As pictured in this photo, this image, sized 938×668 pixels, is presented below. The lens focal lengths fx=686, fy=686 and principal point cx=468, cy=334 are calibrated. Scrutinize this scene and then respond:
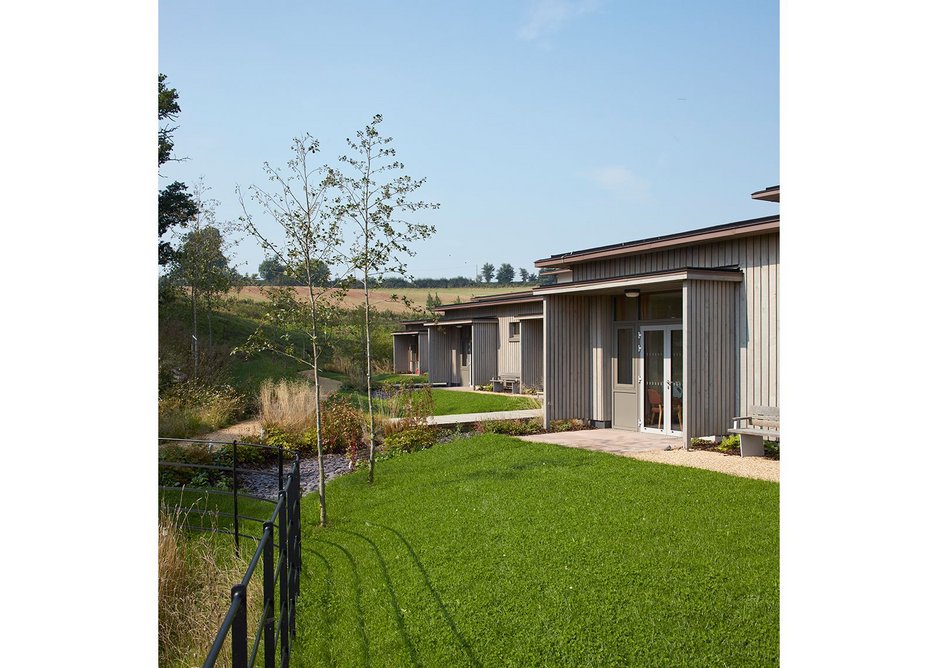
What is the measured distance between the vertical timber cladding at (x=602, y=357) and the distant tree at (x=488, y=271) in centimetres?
6765

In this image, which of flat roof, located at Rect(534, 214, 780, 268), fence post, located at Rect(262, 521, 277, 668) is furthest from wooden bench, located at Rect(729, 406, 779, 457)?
fence post, located at Rect(262, 521, 277, 668)

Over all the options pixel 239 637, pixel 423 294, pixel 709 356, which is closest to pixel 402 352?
pixel 709 356

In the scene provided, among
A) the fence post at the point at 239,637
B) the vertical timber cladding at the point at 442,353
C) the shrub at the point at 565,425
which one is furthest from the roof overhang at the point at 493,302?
the fence post at the point at 239,637

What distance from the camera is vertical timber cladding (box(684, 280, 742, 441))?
36.8 feet

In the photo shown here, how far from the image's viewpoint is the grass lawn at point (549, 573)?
162 inches

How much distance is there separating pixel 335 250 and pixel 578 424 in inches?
282

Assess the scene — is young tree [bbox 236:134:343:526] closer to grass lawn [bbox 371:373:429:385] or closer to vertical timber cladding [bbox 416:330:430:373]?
grass lawn [bbox 371:373:429:385]

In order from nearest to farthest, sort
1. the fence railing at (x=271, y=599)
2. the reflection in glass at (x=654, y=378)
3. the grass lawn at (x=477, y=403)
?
the fence railing at (x=271, y=599) < the reflection in glass at (x=654, y=378) < the grass lawn at (x=477, y=403)

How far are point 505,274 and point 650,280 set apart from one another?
238 feet

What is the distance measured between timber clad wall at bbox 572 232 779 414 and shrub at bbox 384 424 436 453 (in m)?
5.43

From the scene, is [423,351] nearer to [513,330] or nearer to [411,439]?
[513,330]

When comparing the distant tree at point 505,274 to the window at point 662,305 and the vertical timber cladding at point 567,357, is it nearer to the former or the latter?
the vertical timber cladding at point 567,357
